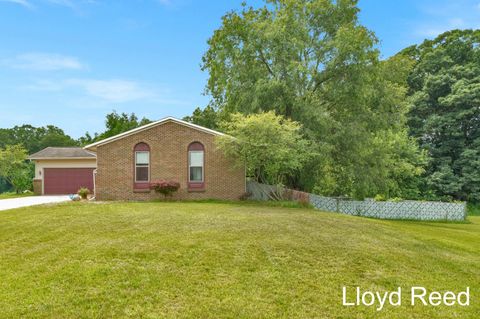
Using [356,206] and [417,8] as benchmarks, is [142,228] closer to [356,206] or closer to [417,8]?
[356,206]

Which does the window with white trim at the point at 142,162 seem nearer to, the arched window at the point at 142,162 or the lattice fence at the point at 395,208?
the arched window at the point at 142,162

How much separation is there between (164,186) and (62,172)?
45.9ft

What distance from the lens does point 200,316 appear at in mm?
4559

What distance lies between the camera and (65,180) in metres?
26.9

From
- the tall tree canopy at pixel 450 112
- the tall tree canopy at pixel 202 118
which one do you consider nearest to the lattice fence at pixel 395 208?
the tall tree canopy at pixel 450 112

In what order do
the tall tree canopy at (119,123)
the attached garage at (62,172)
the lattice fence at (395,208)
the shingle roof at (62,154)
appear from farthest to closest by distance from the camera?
the tall tree canopy at (119,123) < the shingle roof at (62,154) < the attached garage at (62,172) < the lattice fence at (395,208)

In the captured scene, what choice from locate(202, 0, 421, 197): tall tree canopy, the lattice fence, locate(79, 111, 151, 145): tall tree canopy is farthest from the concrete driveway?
locate(79, 111, 151, 145): tall tree canopy

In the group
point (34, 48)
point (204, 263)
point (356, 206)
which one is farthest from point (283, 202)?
point (34, 48)

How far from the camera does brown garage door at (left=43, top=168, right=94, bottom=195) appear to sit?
87.2ft

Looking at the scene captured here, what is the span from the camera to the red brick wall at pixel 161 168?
1827 cm

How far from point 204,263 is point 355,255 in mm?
3311

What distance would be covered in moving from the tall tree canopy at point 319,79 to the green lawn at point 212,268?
10.7 meters

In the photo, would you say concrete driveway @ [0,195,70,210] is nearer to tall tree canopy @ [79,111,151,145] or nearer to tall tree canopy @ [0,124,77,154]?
tall tree canopy @ [79,111,151,145]

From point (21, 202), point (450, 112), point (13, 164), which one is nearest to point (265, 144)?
point (21, 202)
